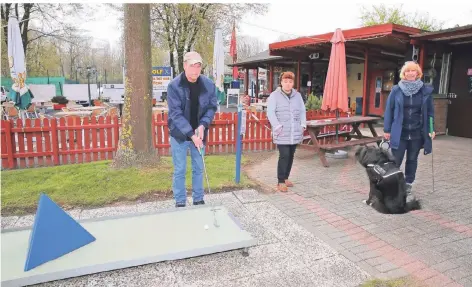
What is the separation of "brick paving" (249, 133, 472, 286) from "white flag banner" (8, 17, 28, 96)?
7631 millimetres

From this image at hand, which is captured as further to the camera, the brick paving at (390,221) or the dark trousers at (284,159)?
the dark trousers at (284,159)

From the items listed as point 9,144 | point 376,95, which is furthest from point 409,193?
point 376,95

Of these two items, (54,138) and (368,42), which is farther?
(368,42)

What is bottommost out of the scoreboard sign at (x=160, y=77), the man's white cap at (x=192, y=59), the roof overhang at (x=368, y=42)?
the man's white cap at (x=192, y=59)

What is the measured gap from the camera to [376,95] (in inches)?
647

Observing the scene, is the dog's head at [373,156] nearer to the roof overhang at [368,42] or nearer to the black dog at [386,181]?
the black dog at [386,181]

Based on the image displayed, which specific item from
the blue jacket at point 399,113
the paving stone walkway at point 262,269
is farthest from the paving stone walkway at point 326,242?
the blue jacket at point 399,113

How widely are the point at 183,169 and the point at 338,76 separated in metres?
4.13

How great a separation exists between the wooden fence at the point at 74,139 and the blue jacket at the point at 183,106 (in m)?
3.58

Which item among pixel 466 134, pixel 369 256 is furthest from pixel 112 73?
pixel 369 256

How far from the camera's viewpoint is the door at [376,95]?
1606cm

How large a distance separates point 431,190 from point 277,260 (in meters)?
3.13

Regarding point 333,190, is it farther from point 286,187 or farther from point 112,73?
point 112,73

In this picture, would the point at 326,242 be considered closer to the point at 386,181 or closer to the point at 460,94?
the point at 386,181
